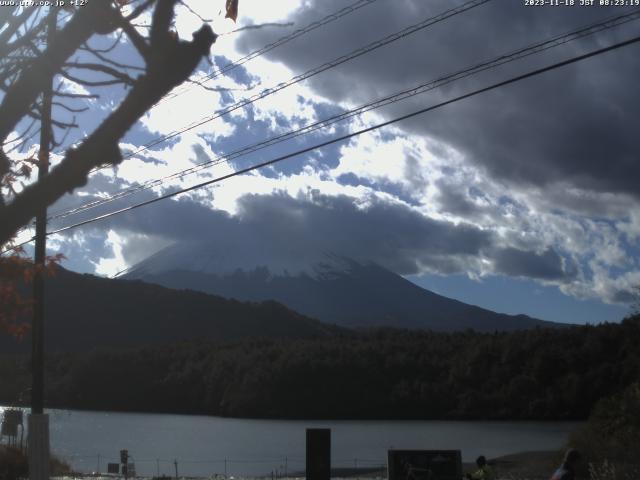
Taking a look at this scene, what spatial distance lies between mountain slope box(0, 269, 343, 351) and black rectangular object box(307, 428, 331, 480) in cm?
9375

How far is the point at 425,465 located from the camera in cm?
1468

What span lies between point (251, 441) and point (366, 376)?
30.0 meters

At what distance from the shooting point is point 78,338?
11706 centimetres

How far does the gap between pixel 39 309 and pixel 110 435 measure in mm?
57647

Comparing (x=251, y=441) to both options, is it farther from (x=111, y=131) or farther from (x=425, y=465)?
(x=111, y=131)

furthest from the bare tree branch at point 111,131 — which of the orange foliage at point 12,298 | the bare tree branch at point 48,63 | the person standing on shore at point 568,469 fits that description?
the person standing on shore at point 568,469

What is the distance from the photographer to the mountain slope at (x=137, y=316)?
11594 centimetres

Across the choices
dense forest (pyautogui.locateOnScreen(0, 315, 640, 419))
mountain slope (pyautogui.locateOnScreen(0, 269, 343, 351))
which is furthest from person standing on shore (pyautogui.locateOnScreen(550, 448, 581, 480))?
mountain slope (pyautogui.locateOnScreen(0, 269, 343, 351))

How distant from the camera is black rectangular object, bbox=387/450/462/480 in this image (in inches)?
575

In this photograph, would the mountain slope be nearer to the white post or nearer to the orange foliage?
the white post

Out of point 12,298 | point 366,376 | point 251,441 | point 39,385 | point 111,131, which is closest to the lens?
point 111,131

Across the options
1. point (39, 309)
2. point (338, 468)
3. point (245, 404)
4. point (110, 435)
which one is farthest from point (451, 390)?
point (39, 309)

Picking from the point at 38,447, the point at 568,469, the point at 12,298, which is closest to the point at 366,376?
the point at 38,447

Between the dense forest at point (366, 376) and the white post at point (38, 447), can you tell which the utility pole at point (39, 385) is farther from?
the dense forest at point (366, 376)
